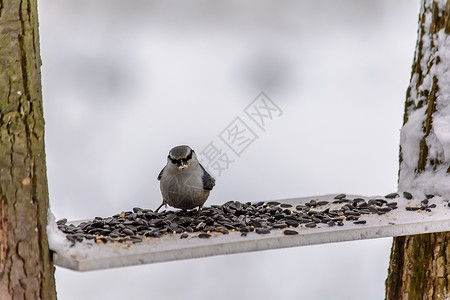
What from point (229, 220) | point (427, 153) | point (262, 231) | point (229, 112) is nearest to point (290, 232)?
point (262, 231)

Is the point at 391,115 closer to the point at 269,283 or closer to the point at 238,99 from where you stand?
the point at 238,99

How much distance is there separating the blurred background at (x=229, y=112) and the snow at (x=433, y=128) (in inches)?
66.2

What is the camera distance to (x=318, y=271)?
4.89 meters

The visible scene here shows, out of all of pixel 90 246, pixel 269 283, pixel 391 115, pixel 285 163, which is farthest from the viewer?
pixel 391 115

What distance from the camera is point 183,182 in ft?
9.76

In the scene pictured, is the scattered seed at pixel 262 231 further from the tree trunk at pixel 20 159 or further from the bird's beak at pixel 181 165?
the tree trunk at pixel 20 159

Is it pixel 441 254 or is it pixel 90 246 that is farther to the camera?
pixel 441 254

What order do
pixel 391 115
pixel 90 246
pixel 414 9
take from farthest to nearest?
pixel 414 9
pixel 391 115
pixel 90 246

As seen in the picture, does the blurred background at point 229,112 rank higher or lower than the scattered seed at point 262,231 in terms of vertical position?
higher

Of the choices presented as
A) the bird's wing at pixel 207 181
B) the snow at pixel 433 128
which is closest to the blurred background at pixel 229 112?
the bird's wing at pixel 207 181

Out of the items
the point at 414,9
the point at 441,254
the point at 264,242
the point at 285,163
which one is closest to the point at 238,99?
the point at 285,163

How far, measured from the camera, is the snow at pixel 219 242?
7.27ft

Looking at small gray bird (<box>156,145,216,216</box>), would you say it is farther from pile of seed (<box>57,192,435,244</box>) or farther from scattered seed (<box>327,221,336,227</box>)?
scattered seed (<box>327,221,336,227</box>)

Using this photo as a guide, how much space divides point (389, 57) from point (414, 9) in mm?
504
